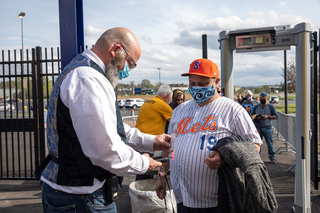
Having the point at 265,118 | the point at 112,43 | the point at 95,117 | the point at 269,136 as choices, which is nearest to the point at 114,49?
the point at 112,43

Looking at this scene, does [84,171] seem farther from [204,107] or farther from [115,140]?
[204,107]

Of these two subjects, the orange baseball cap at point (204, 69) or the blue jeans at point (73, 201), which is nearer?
the blue jeans at point (73, 201)

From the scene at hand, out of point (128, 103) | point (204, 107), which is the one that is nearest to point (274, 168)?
point (204, 107)

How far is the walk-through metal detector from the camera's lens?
12.8 feet

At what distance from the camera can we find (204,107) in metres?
2.73

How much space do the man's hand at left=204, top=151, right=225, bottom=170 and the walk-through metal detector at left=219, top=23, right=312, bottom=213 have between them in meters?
2.08

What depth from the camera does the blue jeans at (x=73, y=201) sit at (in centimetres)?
176

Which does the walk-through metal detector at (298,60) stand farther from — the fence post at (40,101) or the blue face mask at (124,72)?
the fence post at (40,101)

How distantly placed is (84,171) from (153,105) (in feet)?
11.1

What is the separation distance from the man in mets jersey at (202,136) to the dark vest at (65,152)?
0.98 metres

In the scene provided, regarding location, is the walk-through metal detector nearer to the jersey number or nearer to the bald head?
the jersey number

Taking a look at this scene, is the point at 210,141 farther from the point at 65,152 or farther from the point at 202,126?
the point at 65,152

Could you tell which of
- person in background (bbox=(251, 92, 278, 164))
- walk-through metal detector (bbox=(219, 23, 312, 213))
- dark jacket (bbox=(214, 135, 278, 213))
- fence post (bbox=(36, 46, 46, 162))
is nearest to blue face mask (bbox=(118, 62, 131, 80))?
dark jacket (bbox=(214, 135, 278, 213))

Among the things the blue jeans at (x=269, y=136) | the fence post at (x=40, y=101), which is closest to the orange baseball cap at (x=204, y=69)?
the fence post at (x=40, y=101)
